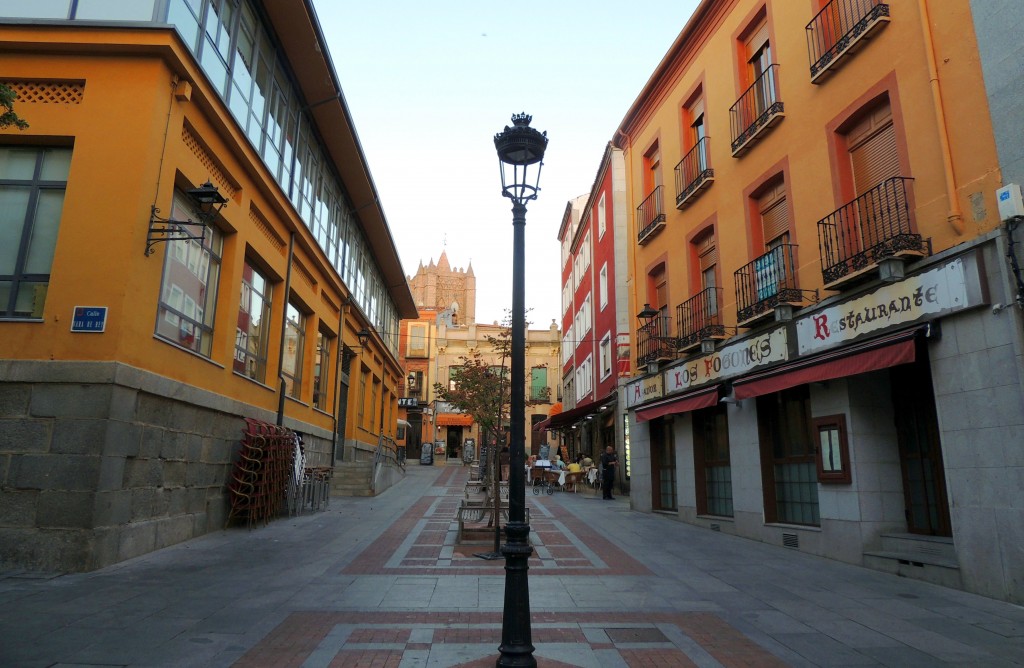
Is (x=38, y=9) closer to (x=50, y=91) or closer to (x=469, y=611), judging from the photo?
(x=50, y=91)

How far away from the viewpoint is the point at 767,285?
1098 cm

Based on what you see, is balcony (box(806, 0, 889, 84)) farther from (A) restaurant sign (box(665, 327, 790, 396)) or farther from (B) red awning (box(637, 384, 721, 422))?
(B) red awning (box(637, 384, 721, 422))

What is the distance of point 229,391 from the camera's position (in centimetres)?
1162

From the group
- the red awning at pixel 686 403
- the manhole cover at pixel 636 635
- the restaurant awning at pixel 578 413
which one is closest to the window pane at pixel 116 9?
the manhole cover at pixel 636 635

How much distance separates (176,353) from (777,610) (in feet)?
28.3

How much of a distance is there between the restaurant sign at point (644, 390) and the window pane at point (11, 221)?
12038mm

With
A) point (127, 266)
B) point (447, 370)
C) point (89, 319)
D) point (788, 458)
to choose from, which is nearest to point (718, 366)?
point (788, 458)

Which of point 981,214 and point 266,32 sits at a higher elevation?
point 266,32

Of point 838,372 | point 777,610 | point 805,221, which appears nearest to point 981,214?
point 838,372

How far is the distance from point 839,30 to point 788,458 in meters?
6.75

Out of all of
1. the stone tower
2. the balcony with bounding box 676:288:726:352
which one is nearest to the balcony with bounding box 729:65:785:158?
the balcony with bounding box 676:288:726:352

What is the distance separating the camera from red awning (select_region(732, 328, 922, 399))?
7.52 meters

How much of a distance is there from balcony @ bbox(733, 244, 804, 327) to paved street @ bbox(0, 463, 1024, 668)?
152 inches

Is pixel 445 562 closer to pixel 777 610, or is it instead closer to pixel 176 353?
pixel 777 610
